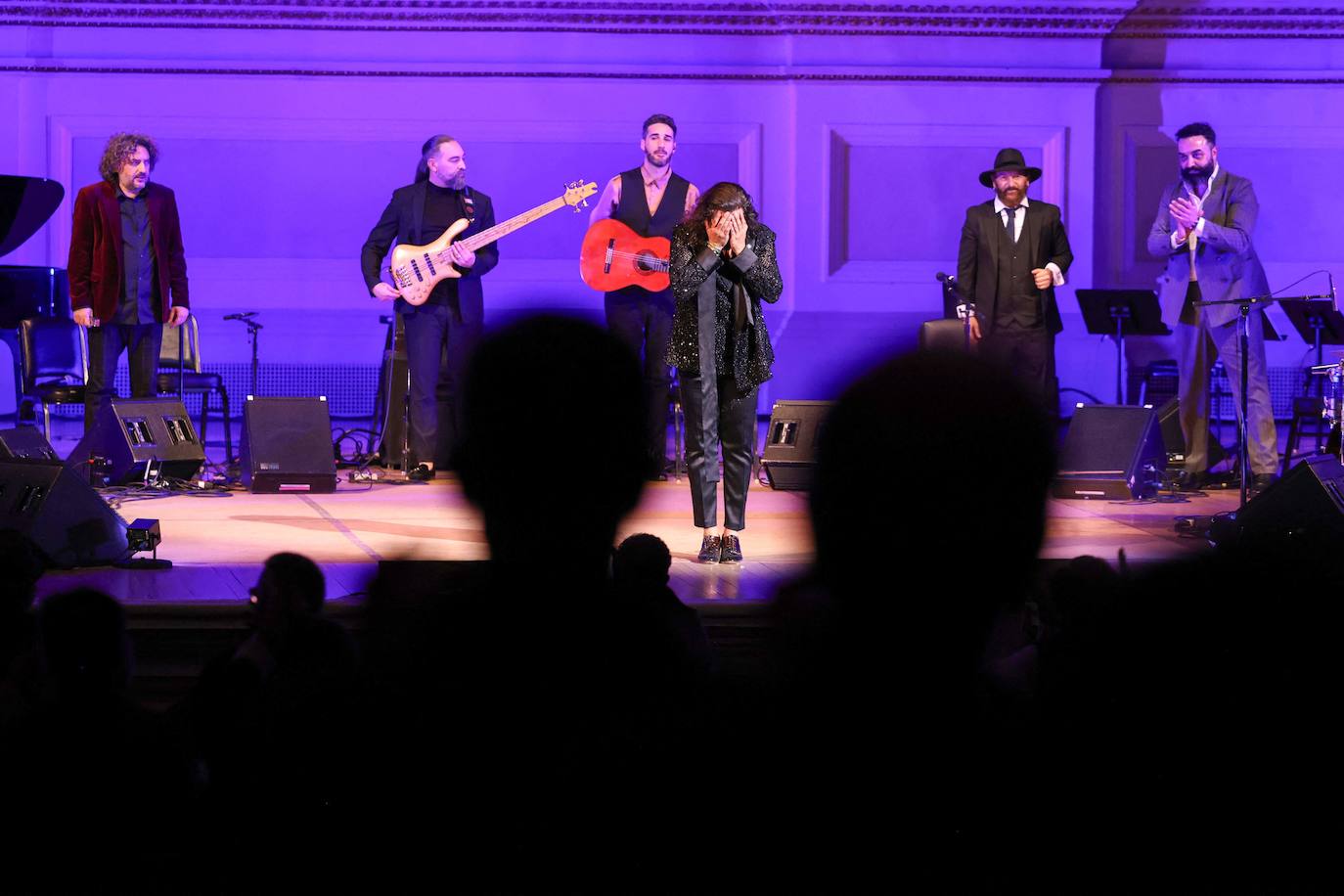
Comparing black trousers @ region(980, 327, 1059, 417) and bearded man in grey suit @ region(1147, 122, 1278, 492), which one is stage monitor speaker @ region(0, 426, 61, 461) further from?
bearded man in grey suit @ region(1147, 122, 1278, 492)

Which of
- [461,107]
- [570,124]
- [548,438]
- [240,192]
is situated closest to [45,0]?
[240,192]

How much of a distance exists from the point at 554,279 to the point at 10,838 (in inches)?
300

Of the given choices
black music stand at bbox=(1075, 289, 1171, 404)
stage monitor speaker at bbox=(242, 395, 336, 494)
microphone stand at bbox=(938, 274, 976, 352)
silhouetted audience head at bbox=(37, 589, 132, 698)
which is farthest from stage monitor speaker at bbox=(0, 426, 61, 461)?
black music stand at bbox=(1075, 289, 1171, 404)

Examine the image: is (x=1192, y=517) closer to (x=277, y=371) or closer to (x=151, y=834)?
(x=151, y=834)

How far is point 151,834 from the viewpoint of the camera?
2.33m

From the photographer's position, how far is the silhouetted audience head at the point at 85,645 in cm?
245

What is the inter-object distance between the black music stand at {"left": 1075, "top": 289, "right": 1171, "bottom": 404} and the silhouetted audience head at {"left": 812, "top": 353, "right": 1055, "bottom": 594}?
4.79m

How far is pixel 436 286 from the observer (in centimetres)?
767

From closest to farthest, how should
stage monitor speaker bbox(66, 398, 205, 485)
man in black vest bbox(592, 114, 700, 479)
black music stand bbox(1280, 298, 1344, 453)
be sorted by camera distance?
stage monitor speaker bbox(66, 398, 205, 485) < man in black vest bbox(592, 114, 700, 479) < black music stand bbox(1280, 298, 1344, 453)

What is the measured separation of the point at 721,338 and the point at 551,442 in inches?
60.7

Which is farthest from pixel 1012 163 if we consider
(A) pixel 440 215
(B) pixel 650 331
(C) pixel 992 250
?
(A) pixel 440 215

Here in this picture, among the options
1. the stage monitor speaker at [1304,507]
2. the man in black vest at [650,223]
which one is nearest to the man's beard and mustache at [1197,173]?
the man in black vest at [650,223]

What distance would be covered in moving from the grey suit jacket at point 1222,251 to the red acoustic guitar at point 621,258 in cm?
254

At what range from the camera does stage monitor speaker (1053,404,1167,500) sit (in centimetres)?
711
